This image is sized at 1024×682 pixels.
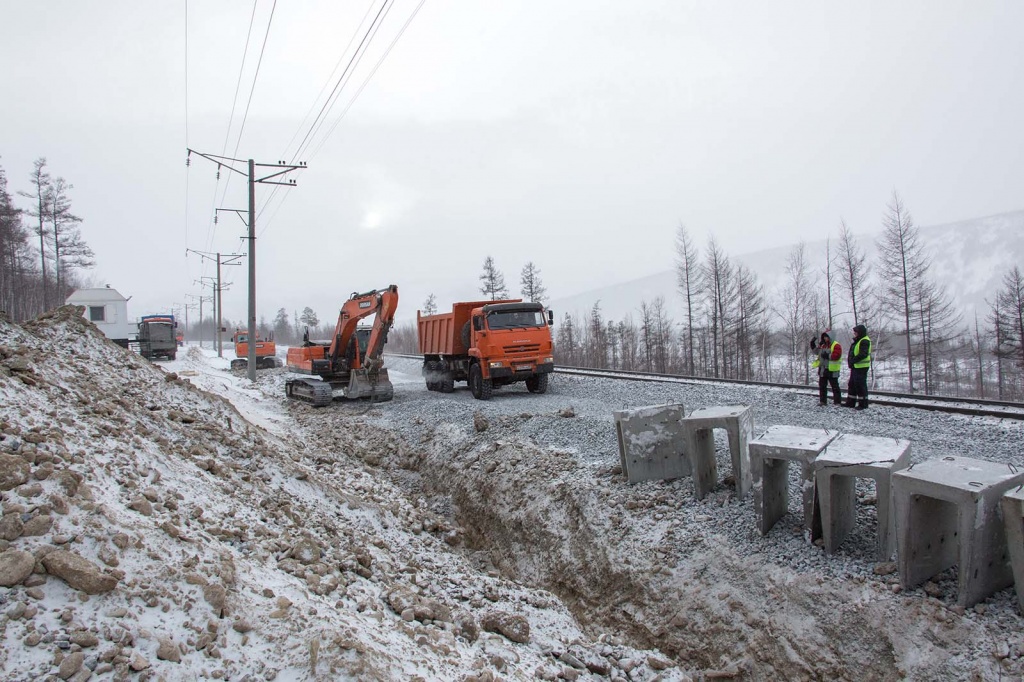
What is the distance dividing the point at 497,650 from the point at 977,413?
9.41m

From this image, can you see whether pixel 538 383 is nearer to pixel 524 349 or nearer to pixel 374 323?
pixel 524 349

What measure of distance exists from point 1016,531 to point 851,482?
3.79 feet

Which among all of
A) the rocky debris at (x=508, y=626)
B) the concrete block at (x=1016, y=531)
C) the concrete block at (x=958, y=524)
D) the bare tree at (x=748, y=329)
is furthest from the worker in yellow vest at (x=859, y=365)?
the bare tree at (x=748, y=329)

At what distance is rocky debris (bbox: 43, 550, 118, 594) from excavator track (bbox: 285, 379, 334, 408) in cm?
1283

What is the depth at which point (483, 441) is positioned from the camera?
31.8 ft

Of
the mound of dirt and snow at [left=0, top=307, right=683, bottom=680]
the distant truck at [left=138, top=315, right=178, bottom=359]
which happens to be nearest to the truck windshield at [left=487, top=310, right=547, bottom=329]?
the mound of dirt and snow at [left=0, top=307, right=683, bottom=680]

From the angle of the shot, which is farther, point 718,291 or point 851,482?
point 718,291

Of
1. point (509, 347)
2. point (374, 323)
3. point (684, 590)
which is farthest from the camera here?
point (374, 323)

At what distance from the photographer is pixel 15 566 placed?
119 inches

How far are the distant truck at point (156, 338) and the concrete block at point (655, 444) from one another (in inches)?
1461

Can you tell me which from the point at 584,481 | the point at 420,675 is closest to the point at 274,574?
the point at 420,675

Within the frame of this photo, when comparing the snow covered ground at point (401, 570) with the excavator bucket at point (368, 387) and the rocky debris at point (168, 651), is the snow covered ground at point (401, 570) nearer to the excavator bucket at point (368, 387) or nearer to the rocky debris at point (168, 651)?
the rocky debris at point (168, 651)

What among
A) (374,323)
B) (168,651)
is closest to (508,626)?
(168,651)

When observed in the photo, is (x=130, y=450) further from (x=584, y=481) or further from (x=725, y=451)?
(x=725, y=451)
